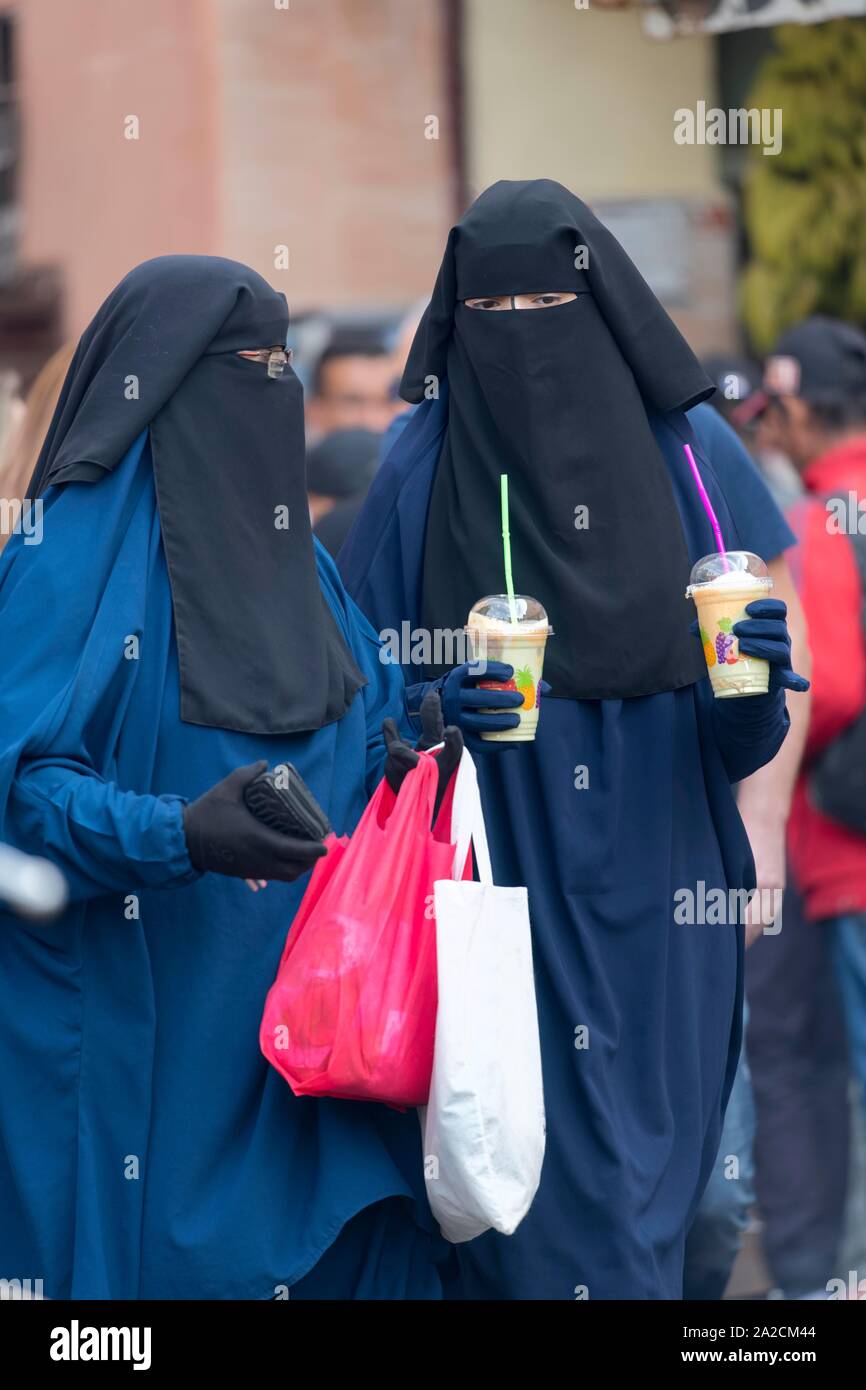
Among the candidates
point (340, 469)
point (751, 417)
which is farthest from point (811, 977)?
point (340, 469)

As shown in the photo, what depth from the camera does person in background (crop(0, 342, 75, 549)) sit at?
163 inches

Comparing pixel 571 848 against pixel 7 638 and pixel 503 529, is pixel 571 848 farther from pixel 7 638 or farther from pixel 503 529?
pixel 7 638

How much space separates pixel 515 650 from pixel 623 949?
0.54 m

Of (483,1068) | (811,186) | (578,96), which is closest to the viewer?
(483,1068)

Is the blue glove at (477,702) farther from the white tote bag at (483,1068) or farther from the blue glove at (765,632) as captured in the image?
the blue glove at (765,632)

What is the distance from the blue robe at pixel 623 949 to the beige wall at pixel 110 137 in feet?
18.9

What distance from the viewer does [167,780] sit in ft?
9.57

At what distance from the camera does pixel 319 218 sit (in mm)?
8805

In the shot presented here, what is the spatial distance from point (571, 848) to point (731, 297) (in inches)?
255

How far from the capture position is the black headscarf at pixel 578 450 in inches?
Answer: 124

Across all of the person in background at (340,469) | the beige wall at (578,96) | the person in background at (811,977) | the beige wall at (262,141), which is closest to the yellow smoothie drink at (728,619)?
the person in background at (811,977)

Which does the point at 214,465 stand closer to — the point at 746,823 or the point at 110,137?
the point at 746,823
